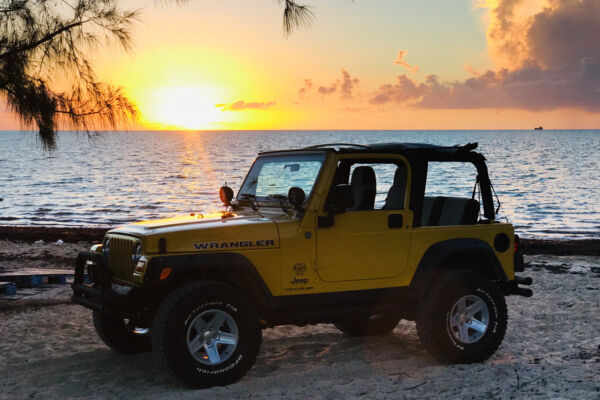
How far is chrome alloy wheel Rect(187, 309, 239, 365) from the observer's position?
5699mm

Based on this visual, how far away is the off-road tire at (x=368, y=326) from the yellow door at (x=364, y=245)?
153 cm

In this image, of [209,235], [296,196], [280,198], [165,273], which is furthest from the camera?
[280,198]

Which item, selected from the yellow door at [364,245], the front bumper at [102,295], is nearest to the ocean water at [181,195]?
the front bumper at [102,295]

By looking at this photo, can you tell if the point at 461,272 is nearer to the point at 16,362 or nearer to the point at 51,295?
the point at 16,362

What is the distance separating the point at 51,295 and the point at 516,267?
646cm

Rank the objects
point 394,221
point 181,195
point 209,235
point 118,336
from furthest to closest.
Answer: point 181,195 → point 118,336 → point 394,221 → point 209,235

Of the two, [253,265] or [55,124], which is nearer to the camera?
[253,265]

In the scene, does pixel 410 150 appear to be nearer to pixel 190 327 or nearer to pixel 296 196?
pixel 296 196

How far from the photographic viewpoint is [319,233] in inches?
239

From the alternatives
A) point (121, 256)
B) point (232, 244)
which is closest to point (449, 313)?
point (232, 244)

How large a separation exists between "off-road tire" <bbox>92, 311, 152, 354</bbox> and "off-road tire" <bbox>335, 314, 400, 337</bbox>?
2181 mm

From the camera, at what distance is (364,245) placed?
6.27 meters

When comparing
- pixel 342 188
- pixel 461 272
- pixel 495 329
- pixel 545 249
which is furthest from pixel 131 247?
→ pixel 545 249

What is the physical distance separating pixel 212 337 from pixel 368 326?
8.36 feet
